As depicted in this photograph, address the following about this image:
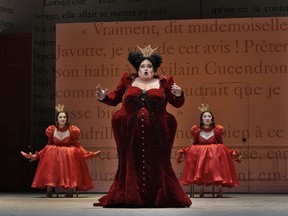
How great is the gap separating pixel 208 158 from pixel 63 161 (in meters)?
2.02

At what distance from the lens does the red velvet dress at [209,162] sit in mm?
9945

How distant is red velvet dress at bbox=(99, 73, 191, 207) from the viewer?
7449 millimetres

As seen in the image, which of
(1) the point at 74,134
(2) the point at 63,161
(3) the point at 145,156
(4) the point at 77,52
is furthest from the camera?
(4) the point at 77,52

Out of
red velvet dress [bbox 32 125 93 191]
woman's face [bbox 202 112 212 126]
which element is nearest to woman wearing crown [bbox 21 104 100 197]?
red velvet dress [bbox 32 125 93 191]

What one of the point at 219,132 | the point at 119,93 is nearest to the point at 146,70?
the point at 119,93

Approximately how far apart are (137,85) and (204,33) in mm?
3632

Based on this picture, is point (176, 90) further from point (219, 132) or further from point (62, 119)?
point (62, 119)

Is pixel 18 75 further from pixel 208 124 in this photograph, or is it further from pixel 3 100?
pixel 208 124

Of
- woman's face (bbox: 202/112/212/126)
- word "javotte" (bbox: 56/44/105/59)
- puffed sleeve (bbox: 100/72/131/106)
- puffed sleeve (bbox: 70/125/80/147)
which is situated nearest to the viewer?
puffed sleeve (bbox: 100/72/131/106)

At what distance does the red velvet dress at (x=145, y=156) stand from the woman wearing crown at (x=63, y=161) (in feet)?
8.23

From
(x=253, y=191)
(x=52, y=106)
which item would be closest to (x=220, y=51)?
(x=253, y=191)

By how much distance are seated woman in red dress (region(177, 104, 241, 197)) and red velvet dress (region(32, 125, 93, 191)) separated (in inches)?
55.5

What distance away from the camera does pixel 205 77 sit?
11039 millimetres

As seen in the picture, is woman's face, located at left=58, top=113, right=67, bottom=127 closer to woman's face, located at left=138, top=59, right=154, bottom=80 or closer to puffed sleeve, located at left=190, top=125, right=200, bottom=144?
puffed sleeve, located at left=190, top=125, right=200, bottom=144
